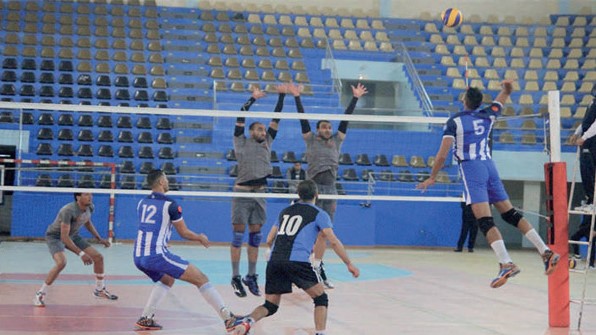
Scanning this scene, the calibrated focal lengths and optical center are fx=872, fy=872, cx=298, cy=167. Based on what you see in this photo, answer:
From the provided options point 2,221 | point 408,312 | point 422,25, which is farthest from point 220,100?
point 408,312

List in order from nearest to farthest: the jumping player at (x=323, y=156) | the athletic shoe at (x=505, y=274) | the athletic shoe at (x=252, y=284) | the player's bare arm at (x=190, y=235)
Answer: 1. the athletic shoe at (x=505, y=274)
2. the player's bare arm at (x=190, y=235)
3. the athletic shoe at (x=252, y=284)
4. the jumping player at (x=323, y=156)

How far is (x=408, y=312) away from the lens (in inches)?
384

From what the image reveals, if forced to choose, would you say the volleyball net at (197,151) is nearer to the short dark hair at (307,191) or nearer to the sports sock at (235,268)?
the sports sock at (235,268)

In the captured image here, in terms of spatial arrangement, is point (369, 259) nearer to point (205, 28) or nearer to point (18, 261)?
point (18, 261)

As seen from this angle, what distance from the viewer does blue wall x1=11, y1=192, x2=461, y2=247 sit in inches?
760

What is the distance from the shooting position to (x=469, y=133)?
26.9 ft

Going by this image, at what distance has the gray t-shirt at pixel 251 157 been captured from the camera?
35.1 feet

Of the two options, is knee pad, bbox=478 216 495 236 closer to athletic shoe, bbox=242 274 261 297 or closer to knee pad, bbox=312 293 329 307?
knee pad, bbox=312 293 329 307

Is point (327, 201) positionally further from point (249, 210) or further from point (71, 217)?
point (71, 217)

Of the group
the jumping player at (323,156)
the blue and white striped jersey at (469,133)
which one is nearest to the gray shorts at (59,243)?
the jumping player at (323,156)

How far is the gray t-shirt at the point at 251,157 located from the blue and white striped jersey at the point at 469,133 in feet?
10.2

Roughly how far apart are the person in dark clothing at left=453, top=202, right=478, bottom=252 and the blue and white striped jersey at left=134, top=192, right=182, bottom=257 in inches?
507

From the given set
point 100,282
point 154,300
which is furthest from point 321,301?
point 100,282

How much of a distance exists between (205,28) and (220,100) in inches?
156
